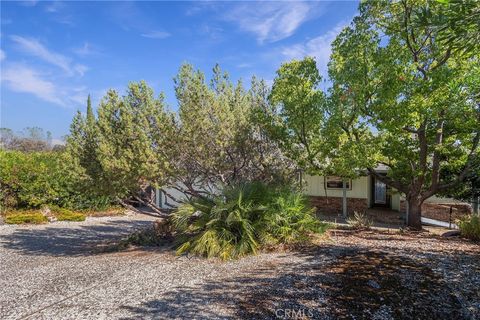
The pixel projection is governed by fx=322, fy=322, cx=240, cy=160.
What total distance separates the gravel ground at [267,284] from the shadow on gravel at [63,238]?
163 centimetres

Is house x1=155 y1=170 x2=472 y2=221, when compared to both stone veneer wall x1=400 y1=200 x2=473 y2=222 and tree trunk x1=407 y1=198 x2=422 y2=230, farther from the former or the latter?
tree trunk x1=407 y1=198 x2=422 y2=230

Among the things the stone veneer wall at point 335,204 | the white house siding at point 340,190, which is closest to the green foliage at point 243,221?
the white house siding at point 340,190

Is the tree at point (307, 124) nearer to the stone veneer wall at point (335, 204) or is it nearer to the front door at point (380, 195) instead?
the stone veneer wall at point (335, 204)

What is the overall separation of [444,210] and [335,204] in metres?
4.84

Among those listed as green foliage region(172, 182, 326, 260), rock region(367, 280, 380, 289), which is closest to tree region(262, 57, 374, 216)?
green foliage region(172, 182, 326, 260)

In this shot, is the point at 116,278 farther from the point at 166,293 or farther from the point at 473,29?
the point at 473,29

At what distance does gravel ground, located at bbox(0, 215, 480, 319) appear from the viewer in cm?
434

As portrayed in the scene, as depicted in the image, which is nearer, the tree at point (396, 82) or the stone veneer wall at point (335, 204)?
the tree at point (396, 82)

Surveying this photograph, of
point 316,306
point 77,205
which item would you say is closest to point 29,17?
point 77,205

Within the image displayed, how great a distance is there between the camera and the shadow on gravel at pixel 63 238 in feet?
32.0

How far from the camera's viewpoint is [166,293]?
5.05 m

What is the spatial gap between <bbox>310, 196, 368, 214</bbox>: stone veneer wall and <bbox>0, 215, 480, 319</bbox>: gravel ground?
8095mm

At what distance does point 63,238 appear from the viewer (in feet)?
38.8

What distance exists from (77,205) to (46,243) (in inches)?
273
